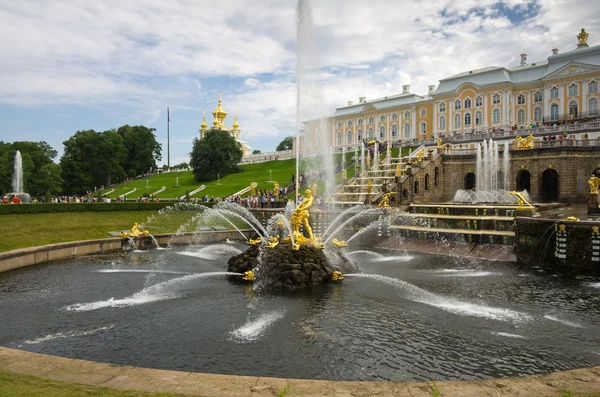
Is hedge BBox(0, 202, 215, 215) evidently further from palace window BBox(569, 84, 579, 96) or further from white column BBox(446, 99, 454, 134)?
palace window BBox(569, 84, 579, 96)

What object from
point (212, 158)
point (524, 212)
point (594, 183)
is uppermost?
point (212, 158)

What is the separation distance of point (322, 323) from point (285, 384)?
14.1 ft

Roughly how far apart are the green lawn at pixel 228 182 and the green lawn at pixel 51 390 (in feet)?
150

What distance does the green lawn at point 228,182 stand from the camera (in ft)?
182

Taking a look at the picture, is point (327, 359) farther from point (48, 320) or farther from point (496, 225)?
point (496, 225)

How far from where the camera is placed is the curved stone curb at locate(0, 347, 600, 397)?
551cm

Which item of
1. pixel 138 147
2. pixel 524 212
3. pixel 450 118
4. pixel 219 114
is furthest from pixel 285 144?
pixel 524 212

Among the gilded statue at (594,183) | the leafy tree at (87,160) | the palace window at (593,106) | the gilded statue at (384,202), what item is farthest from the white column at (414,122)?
the gilded statue at (594,183)

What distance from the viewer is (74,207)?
30.2 m

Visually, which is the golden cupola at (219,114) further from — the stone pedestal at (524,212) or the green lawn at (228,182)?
the stone pedestal at (524,212)

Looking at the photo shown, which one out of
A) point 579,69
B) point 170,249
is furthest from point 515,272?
point 579,69

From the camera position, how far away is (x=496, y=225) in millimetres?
22031

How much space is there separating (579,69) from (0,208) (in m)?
66.0

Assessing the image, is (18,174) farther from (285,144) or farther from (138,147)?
(285,144)
